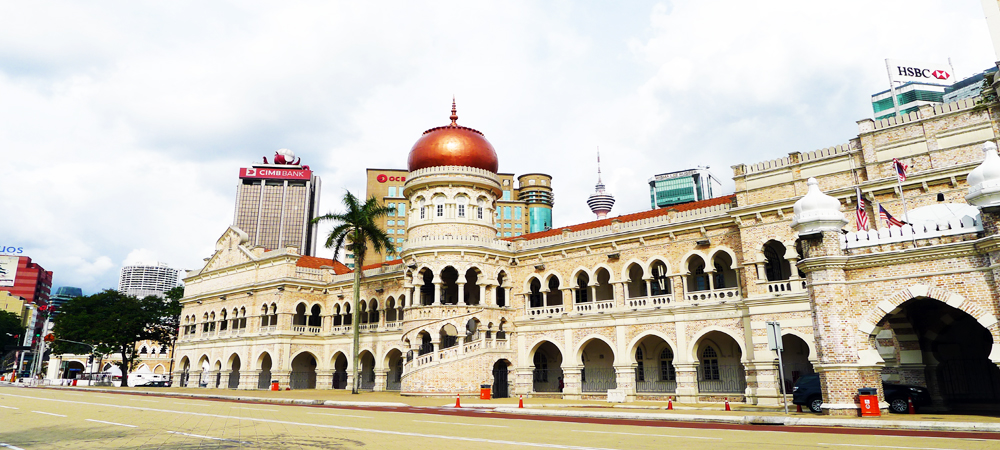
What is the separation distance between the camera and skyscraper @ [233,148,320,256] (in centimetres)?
15912

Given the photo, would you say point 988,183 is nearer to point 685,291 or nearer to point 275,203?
point 685,291

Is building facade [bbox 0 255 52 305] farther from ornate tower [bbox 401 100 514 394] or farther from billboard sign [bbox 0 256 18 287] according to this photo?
ornate tower [bbox 401 100 514 394]

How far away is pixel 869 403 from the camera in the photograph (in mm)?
14133

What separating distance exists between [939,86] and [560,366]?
3175 inches

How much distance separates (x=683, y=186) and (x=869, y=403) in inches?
5882

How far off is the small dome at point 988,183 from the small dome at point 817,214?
2702 mm

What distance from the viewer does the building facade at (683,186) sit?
154875 mm

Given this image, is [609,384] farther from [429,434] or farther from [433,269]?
[429,434]

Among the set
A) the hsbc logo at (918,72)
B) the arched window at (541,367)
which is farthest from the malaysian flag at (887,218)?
the hsbc logo at (918,72)

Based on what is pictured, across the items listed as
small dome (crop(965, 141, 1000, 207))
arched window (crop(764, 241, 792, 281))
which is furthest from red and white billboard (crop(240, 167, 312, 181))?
small dome (crop(965, 141, 1000, 207))

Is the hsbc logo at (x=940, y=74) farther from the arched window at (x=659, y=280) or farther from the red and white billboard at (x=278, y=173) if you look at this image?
the red and white billboard at (x=278, y=173)

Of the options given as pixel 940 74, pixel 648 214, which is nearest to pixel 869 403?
pixel 648 214

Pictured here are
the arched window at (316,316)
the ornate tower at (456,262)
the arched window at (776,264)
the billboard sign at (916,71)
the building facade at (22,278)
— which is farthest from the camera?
the building facade at (22,278)

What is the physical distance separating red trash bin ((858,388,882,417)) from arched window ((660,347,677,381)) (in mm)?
15688
